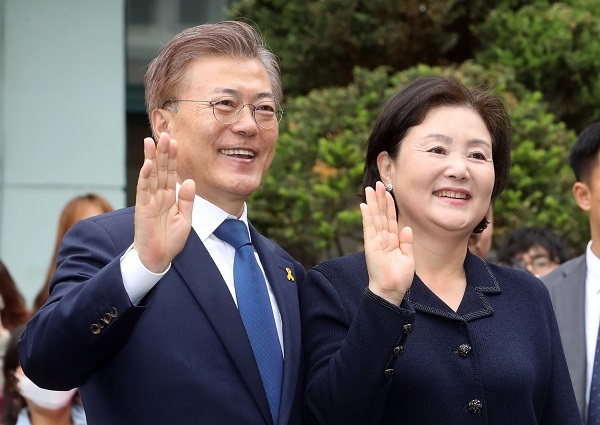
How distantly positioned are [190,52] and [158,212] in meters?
0.75

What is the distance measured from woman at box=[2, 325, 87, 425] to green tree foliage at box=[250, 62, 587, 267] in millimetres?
4756

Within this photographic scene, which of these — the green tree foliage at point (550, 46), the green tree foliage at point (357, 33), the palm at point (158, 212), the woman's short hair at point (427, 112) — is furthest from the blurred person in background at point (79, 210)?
the green tree foliage at point (550, 46)

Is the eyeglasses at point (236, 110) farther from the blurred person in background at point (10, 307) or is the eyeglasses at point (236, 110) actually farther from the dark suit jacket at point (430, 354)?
the blurred person in background at point (10, 307)

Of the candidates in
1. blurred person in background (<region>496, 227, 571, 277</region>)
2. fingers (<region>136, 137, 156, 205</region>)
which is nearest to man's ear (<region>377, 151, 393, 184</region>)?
fingers (<region>136, 137, 156, 205</region>)

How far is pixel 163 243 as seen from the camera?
9.22 ft

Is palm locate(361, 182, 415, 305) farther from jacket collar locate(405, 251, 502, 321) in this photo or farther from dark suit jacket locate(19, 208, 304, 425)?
dark suit jacket locate(19, 208, 304, 425)

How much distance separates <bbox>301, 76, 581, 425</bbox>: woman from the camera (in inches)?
121

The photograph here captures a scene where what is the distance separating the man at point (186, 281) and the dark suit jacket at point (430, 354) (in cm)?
11

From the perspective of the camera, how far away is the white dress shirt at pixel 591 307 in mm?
4713

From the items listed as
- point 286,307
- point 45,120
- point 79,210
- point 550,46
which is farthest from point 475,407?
point 550,46

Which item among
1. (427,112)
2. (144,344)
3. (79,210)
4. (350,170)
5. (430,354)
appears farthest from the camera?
(350,170)

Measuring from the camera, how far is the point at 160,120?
348cm

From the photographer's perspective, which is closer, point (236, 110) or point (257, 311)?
point (257, 311)

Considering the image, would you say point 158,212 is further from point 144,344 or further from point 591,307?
point 591,307
